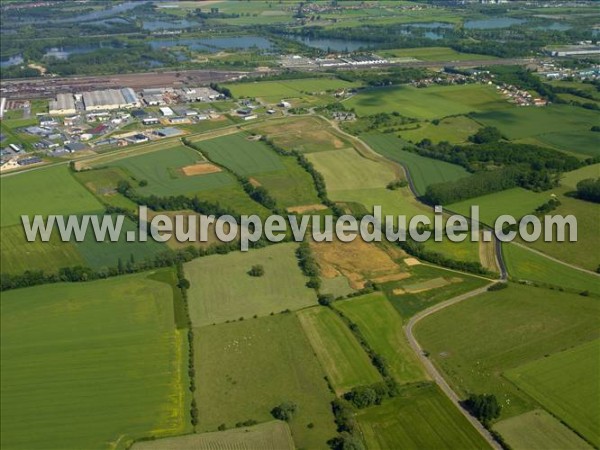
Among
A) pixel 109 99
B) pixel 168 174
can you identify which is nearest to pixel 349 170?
pixel 168 174

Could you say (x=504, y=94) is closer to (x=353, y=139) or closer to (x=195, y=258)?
(x=353, y=139)

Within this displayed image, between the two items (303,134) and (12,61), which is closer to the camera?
(303,134)

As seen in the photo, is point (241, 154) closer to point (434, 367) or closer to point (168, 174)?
point (168, 174)

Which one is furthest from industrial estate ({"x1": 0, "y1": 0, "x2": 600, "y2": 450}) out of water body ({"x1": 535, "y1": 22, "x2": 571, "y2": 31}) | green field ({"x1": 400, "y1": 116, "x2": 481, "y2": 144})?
water body ({"x1": 535, "y1": 22, "x2": 571, "y2": 31})

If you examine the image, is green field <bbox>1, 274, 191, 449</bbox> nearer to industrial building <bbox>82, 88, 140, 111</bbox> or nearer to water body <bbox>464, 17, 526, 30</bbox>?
industrial building <bbox>82, 88, 140, 111</bbox>

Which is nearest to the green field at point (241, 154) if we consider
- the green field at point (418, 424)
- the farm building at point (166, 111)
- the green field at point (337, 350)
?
the farm building at point (166, 111)
